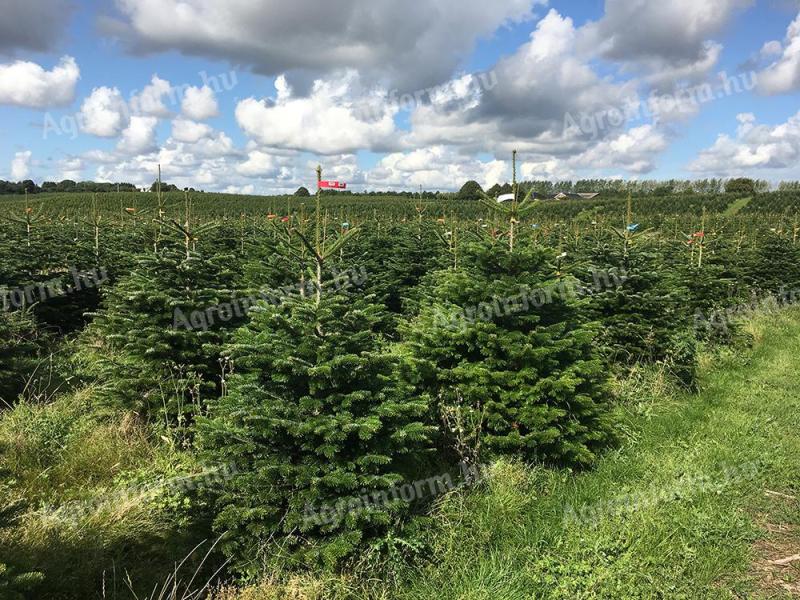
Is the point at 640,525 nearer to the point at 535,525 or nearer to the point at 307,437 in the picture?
the point at 535,525

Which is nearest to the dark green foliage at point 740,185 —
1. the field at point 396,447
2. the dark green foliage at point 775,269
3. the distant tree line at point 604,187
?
the distant tree line at point 604,187

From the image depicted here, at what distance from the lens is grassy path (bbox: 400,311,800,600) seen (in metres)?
3.56

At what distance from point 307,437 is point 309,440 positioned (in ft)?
0.12

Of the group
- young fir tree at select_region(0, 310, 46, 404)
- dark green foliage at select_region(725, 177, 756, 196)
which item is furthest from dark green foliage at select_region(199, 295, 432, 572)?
dark green foliage at select_region(725, 177, 756, 196)

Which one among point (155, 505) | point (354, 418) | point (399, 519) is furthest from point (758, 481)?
point (155, 505)

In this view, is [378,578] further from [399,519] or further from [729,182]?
[729,182]

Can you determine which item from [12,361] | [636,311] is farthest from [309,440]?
[636,311]

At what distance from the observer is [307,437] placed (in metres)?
3.61

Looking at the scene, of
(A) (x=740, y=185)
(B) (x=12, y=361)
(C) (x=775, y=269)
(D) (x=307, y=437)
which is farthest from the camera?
(A) (x=740, y=185)

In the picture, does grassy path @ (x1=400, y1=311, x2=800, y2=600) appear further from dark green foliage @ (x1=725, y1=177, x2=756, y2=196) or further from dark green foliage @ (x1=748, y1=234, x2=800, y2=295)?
dark green foliage @ (x1=725, y1=177, x2=756, y2=196)

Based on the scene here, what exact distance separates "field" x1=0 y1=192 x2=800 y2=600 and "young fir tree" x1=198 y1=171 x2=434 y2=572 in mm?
19

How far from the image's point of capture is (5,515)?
2473 mm

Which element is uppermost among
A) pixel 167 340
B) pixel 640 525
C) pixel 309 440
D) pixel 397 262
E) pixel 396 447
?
pixel 397 262

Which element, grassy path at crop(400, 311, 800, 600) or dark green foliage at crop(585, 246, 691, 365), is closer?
grassy path at crop(400, 311, 800, 600)
